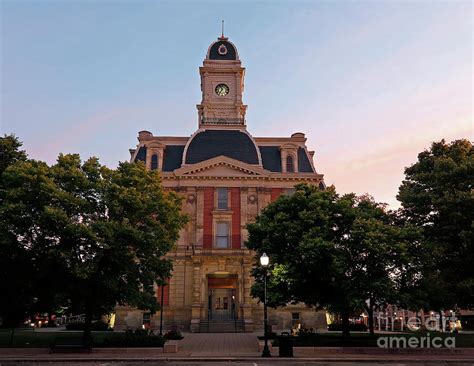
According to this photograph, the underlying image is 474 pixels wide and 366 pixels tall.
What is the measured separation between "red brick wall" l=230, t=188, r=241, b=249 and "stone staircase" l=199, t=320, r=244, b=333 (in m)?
7.76

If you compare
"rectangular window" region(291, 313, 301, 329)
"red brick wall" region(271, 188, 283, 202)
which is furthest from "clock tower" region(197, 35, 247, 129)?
"rectangular window" region(291, 313, 301, 329)

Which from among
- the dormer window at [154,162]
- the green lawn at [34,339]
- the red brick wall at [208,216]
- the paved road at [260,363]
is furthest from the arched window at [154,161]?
the paved road at [260,363]

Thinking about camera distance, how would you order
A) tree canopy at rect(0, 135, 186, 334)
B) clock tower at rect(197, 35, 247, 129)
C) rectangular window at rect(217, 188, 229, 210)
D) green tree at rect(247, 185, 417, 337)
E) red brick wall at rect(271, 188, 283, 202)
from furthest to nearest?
clock tower at rect(197, 35, 247, 129)
red brick wall at rect(271, 188, 283, 202)
rectangular window at rect(217, 188, 229, 210)
green tree at rect(247, 185, 417, 337)
tree canopy at rect(0, 135, 186, 334)

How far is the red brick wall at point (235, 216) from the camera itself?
4962cm

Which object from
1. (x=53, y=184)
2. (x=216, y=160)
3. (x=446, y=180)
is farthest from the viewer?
(x=216, y=160)

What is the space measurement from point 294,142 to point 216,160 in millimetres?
9756

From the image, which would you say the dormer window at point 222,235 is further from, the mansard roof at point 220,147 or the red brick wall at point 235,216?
the mansard roof at point 220,147

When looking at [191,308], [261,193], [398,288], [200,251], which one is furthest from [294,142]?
[398,288]

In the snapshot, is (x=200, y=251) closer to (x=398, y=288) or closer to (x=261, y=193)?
(x=261, y=193)

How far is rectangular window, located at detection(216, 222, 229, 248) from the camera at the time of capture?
4981 centimetres

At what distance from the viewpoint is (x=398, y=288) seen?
27562 mm

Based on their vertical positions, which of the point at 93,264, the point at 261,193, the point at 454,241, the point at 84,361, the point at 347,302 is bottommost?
the point at 84,361

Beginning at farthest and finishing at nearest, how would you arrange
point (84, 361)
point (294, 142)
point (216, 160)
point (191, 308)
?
point (294, 142) < point (216, 160) < point (191, 308) < point (84, 361)

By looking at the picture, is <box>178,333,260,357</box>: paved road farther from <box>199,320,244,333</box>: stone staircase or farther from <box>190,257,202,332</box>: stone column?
<box>190,257,202,332</box>: stone column
